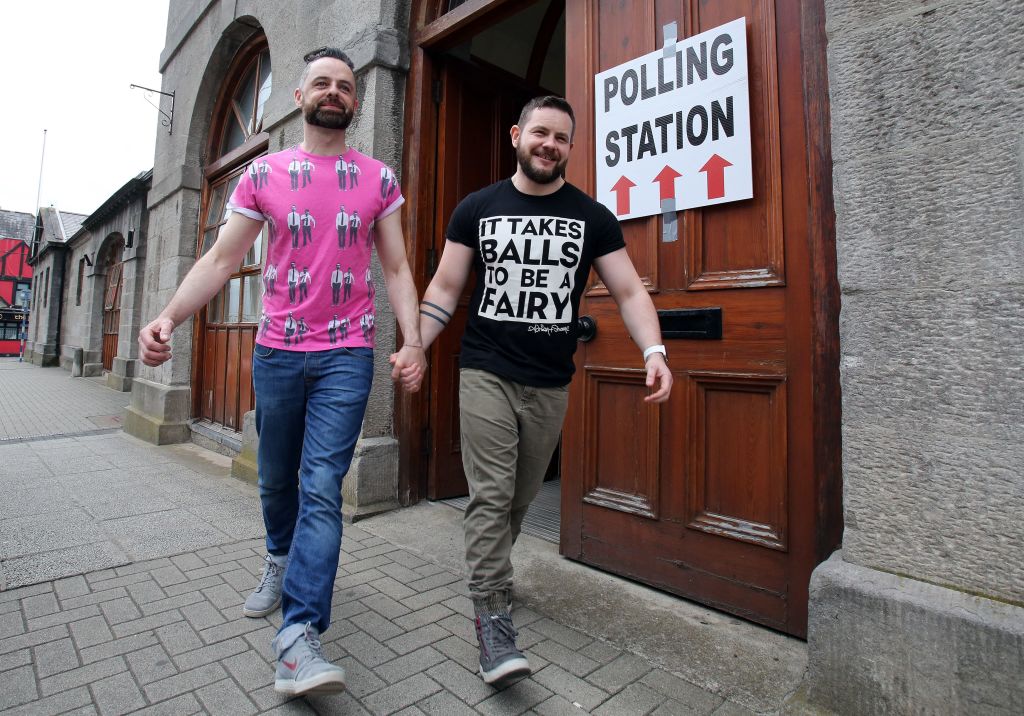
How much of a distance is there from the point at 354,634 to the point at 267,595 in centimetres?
44

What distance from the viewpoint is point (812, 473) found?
221 cm

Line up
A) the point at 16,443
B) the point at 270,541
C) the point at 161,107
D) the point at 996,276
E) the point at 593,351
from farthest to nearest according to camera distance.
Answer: the point at 161,107
the point at 16,443
the point at 593,351
the point at 270,541
the point at 996,276

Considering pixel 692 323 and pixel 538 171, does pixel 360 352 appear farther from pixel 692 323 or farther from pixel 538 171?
pixel 692 323

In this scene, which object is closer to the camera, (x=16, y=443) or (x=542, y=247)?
(x=542, y=247)

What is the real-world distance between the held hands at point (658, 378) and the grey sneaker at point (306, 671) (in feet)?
4.12

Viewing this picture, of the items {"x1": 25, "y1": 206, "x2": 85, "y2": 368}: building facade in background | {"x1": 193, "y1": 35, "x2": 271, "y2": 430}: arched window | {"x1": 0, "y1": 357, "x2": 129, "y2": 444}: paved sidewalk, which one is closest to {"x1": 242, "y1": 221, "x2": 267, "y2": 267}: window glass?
{"x1": 193, "y1": 35, "x2": 271, "y2": 430}: arched window

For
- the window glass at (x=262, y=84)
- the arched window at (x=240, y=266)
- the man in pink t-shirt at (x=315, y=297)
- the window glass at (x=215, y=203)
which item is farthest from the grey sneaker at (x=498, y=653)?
the window glass at (x=215, y=203)

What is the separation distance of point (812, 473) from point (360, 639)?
185 centimetres

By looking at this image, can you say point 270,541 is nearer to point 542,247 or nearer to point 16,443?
point 542,247

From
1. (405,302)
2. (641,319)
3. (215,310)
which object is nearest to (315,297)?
(405,302)

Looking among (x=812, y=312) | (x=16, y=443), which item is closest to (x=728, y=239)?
(x=812, y=312)

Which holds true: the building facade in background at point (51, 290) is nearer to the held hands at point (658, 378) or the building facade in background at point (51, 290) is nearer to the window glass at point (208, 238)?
the window glass at point (208, 238)

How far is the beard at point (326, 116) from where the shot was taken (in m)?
2.06

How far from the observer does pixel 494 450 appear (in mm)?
1988
